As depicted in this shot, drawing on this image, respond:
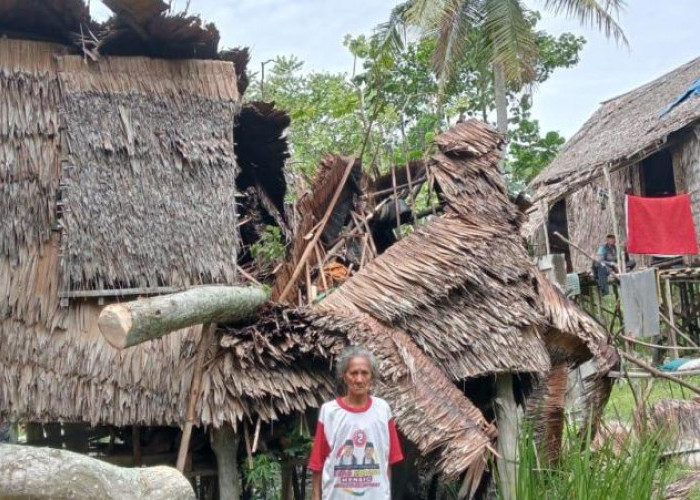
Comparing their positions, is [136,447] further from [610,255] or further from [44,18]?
[610,255]

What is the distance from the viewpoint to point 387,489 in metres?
4.11

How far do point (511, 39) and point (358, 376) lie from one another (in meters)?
11.7

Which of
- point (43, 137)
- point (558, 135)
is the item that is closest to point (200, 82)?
point (43, 137)

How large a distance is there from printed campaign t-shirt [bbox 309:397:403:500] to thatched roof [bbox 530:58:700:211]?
29.2 feet

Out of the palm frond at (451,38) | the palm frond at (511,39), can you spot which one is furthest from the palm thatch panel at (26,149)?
the palm frond at (451,38)

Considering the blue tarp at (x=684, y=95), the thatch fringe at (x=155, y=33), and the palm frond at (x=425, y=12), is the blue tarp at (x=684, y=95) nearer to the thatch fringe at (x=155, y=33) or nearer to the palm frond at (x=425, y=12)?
the palm frond at (x=425, y=12)

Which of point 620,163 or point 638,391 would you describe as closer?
point 638,391

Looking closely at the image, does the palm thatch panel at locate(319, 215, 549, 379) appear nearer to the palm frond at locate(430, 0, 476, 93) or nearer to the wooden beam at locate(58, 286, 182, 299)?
the wooden beam at locate(58, 286, 182, 299)

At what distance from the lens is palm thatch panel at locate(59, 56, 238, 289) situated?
5609 mm

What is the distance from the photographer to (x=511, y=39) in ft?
47.7

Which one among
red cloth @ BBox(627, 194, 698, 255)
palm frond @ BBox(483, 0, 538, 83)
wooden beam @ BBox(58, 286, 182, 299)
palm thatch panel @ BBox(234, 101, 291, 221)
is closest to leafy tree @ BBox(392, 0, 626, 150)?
palm frond @ BBox(483, 0, 538, 83)

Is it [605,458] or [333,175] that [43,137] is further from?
[605,458]

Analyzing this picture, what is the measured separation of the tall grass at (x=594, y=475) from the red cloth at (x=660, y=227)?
8.83 m

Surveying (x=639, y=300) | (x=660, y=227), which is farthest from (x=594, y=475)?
(x=660, y=227)
